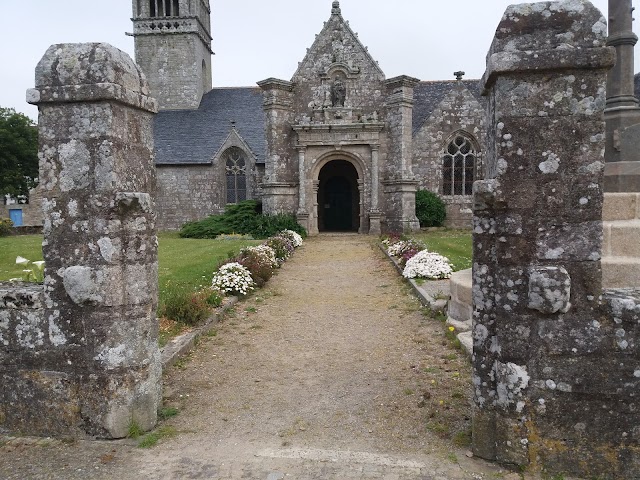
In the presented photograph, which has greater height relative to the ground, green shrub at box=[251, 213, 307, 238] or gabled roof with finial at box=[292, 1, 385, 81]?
gabled roof with finial at box=[292, 1, 385, 81]

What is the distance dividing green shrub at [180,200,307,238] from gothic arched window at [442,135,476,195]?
7588 mm

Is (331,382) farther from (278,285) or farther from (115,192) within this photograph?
(278,285)

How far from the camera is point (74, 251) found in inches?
145

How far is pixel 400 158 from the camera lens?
67.2 feet

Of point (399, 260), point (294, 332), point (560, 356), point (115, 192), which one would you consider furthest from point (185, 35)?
point (560, 356)

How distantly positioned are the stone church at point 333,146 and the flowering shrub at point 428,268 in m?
9.98

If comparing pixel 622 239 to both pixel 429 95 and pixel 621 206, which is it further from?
pixel 429 95

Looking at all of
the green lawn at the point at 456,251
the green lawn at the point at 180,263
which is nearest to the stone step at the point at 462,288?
the green lawn at the point at 456,251

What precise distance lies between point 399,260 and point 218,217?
1232cm

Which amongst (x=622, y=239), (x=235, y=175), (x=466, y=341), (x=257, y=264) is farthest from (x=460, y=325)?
(x=235, y=175)

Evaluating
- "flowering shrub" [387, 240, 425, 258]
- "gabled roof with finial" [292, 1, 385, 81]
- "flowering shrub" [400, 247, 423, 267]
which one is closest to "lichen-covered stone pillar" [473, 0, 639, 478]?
"flowering shrub" [400, 247, 423, 267]

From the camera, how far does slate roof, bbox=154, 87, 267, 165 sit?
25.6m

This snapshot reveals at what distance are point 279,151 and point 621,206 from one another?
1652 centimetres

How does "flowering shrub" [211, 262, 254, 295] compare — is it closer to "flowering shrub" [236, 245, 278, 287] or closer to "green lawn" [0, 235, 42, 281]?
"flowering shrub" [236, 245, 278, 287]
